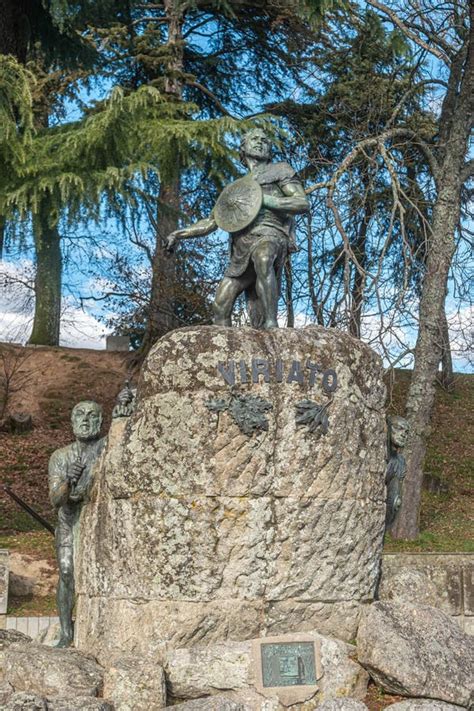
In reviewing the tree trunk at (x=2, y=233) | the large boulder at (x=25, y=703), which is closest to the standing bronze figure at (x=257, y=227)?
the large boulder at (x=25, y=703)

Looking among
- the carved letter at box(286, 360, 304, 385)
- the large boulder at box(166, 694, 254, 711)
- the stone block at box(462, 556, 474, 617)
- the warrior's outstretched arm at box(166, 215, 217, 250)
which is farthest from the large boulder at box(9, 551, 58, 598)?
the carved letter at box(286, 360, 304, 385)

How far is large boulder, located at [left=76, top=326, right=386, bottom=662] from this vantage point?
276 inches

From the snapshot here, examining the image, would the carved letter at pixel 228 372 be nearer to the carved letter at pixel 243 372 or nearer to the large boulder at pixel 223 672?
the carved letter at pixel 243 372

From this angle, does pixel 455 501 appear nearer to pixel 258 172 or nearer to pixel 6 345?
pixel 6 345

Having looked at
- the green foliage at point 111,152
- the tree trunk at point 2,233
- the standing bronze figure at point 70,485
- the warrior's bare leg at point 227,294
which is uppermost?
the green foliage at point 111,152

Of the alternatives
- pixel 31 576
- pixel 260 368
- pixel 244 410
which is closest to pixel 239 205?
pixel 260 368

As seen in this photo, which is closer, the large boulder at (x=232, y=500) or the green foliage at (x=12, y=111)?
the large boulder at (x=232, y=500)

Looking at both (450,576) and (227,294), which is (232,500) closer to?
(227,294)

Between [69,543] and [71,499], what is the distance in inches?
13.9

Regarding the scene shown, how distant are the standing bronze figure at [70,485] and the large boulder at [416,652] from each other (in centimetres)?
215

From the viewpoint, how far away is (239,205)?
8109 mm

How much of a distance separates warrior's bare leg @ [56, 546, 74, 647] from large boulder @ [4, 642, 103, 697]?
78 centimetres

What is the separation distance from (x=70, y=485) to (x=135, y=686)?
66.4 inches

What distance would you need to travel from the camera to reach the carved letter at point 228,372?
23.5ft
